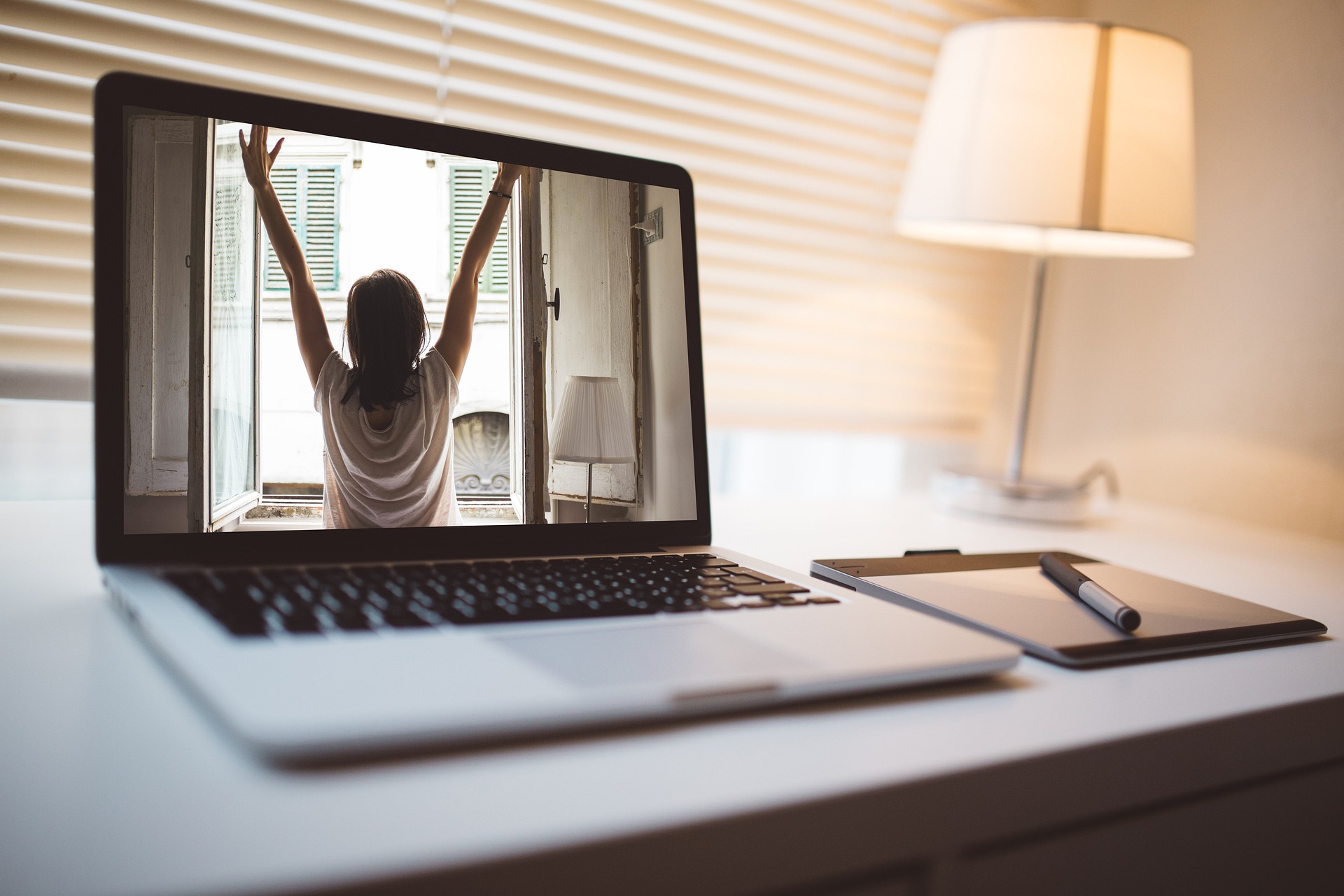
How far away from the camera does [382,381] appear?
64 centimetres

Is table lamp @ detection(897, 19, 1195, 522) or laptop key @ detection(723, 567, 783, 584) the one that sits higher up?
table lamp @ detection(897, 19, 1195, 522)

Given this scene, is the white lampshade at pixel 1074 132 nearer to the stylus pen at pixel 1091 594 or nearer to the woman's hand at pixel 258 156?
the stylus pen at pixel 1091 594

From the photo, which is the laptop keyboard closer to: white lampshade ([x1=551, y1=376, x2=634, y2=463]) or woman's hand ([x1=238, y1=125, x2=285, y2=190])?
white lampshade ([x1=551, y1=376, x2=634, y2=463])

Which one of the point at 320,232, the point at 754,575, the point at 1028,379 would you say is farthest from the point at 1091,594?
the point at 1028,379

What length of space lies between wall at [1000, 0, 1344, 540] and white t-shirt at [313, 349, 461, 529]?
123 centimetres

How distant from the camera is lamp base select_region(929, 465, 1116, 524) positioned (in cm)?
121

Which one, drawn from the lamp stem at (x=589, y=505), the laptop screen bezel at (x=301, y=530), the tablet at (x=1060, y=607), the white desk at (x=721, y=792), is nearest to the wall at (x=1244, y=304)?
the tablet at (x=1060, y=607)

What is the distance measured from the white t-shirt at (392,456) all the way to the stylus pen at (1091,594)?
470 millimetres

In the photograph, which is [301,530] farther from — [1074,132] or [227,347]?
[1074,132]

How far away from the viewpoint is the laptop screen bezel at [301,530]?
0.56 metres

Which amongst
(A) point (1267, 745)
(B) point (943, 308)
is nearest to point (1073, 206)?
(B) point (943, 308)

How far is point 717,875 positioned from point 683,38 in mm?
1126

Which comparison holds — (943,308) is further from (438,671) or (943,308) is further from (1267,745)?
(438,671)

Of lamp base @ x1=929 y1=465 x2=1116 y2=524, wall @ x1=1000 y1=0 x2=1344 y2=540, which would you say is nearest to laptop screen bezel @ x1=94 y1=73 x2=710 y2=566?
lamp base @ x1=929 y1=465 x2=1116 y2=524
